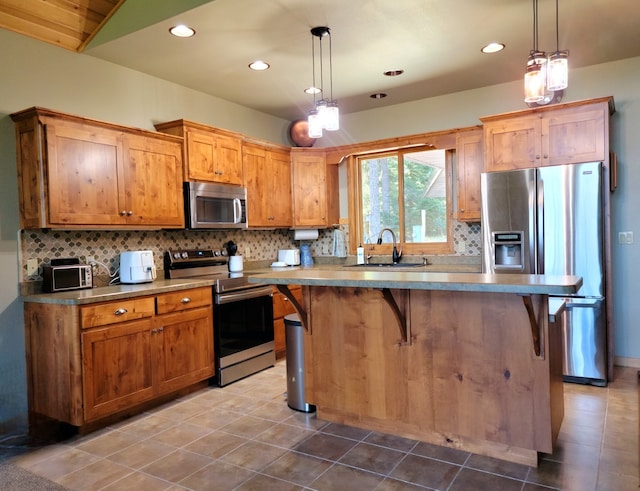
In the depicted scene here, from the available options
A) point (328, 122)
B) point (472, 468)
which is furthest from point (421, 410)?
point (328, 122)

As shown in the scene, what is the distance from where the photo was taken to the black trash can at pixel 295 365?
3.15 m

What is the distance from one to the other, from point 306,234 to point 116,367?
112 inches

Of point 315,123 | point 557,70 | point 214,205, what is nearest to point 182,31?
point 315,123

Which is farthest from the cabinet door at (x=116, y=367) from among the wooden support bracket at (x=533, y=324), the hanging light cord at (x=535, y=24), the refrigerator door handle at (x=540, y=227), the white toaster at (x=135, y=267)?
the hanging light cord at (x=535, y=24)

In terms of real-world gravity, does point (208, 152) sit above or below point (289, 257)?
above

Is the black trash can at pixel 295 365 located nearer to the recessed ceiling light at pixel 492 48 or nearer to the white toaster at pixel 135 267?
the white toaster at pixel 135 267

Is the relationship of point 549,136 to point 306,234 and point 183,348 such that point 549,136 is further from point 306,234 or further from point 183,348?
point 183,348

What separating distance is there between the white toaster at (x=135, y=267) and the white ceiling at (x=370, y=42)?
155 centimetres

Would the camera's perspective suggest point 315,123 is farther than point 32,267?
No

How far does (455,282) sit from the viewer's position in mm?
2082

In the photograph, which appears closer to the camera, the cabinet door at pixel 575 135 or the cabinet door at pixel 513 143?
the cabinet door at pixel 575 135

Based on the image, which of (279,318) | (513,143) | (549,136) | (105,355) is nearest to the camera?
(105,355)

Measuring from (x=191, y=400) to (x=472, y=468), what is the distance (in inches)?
84.4

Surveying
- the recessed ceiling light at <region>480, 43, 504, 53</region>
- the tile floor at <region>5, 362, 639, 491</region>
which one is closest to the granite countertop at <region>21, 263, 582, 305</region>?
the tile floor at <region>5, 362, 639, 491</region>
